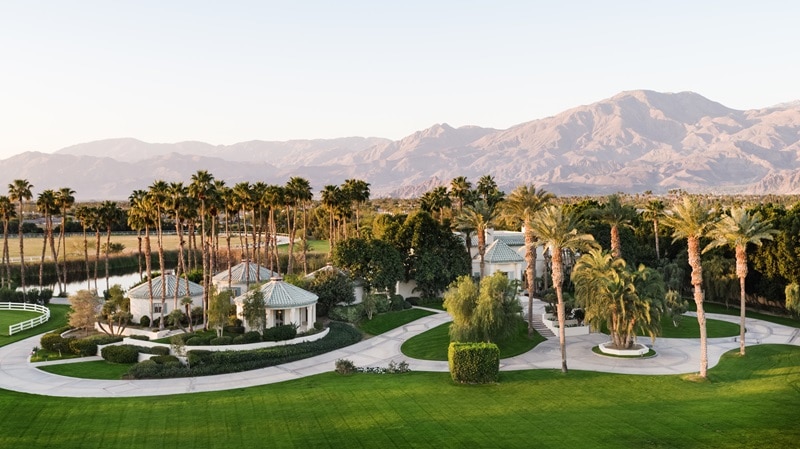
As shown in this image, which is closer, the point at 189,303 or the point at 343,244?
the point at 189,303

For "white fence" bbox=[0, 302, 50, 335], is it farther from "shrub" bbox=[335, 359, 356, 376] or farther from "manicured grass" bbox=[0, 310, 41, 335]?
"shrub" bbox=[335, 359, 356, 376]

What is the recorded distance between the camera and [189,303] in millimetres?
56062

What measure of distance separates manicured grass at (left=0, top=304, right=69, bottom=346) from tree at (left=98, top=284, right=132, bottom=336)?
211 inches

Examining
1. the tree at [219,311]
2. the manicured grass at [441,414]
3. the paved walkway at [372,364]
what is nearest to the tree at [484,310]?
the paved walkway at [372,364]

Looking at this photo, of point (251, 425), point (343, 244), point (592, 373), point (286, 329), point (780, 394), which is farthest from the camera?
point (343, 244)

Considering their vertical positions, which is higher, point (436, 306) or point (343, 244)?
point (343, 244)

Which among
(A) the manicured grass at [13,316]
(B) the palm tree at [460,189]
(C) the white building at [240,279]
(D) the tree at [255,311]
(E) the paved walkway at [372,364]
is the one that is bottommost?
(E) the paved walkway at [372,364]

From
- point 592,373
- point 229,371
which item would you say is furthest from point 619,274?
point 229,371

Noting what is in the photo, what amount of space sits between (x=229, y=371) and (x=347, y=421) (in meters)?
14.7

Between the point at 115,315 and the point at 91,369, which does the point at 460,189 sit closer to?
the point at 115,315

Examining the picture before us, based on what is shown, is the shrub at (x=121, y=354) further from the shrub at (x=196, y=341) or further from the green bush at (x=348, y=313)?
the green bush at (x=348, y=313)

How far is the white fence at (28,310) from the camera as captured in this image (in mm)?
57000

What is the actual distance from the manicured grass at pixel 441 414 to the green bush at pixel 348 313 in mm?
16846

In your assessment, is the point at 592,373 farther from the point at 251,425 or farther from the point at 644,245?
the point at 644,245
